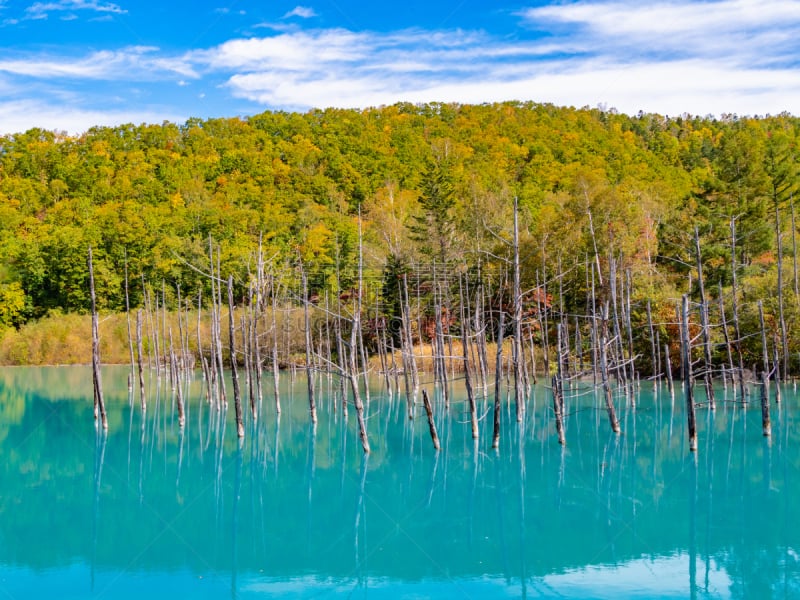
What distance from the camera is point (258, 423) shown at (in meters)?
23.8

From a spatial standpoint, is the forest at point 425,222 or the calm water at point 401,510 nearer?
the calm water at point 401,510

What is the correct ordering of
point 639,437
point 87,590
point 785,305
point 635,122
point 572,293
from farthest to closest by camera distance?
point 635,122 → point 572,293 → point 785,305 → point 639,437 → point 87,590

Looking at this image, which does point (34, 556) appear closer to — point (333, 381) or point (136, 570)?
point (136, 570)

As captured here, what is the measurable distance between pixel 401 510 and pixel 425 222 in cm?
2610

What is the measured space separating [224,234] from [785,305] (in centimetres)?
3512

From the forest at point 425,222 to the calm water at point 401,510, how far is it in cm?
352

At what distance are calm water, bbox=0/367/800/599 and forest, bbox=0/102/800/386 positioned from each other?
11.5 ft

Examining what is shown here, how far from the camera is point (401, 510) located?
14.7 m

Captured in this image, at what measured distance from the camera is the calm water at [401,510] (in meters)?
11.1

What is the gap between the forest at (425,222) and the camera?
1283 inches

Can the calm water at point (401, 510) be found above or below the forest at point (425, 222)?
below

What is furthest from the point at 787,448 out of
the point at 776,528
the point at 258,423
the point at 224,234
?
the point at 224,234

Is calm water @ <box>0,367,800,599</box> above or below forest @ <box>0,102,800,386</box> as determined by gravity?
below

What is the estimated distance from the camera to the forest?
32.6 metres
